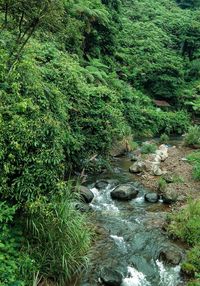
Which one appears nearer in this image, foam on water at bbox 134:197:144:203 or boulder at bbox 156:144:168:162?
foam on water at bbox 134:197:144:203

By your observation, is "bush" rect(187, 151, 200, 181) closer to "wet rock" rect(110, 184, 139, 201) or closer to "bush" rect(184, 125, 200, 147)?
"bush" rect(184, 125, 200, 147)

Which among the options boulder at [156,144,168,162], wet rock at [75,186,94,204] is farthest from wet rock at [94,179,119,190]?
boulder at [156,144,168,162]

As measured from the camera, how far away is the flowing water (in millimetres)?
7160

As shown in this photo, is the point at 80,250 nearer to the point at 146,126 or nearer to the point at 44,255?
the point at 44,255

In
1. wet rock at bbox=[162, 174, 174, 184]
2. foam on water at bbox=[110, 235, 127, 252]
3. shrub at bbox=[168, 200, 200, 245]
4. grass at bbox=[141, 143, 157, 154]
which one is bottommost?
grass at bbox=[141, 143, 157, 154]

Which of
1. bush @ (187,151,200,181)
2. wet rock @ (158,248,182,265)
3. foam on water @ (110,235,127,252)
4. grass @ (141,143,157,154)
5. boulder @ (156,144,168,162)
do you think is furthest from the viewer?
grass @ (141,143,157,154)

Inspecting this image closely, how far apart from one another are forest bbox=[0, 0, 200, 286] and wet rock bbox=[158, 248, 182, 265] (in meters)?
0.44

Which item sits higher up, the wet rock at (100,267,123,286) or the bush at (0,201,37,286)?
the bush at (0,201,37,286)

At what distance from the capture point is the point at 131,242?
841 centimetres

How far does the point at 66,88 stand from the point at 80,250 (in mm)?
5618

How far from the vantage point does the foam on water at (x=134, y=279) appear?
7.00 m

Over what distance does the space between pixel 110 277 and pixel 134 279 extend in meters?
0.59

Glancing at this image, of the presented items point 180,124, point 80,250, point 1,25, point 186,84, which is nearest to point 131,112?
point 180,124

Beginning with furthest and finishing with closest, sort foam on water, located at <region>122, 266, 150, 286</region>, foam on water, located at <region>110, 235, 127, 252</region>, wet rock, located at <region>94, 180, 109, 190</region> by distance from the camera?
1. wet rock, located at <region>94, 180, 109, 190</region>
2. foam on water, located at <region>110, 235, 127, 252</region>
3. foam on water, located at <region>122, 266, 150, 286</region>
